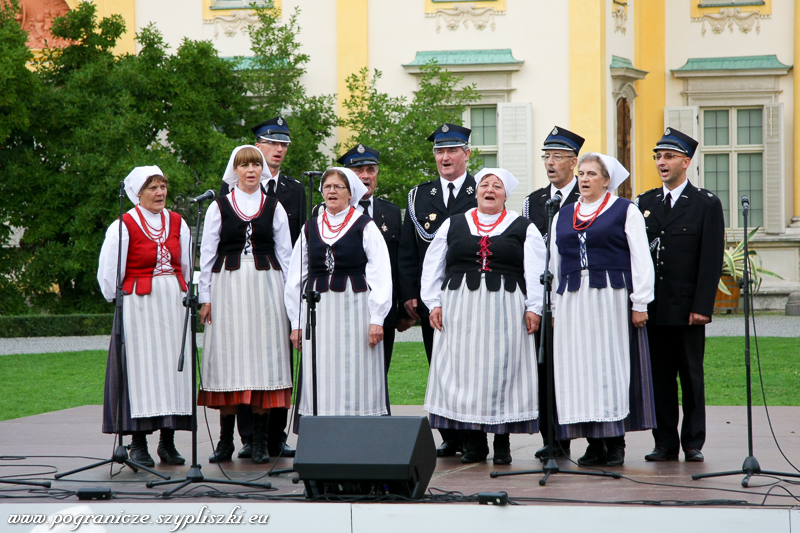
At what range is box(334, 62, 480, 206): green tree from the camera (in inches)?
663

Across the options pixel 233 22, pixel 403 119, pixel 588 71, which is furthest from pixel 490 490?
pixel 233 22

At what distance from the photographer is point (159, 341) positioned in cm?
629

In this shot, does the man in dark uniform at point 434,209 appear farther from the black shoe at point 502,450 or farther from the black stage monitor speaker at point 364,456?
the black stage monitor speaker at point 364,456

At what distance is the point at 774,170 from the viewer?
18.9 meters

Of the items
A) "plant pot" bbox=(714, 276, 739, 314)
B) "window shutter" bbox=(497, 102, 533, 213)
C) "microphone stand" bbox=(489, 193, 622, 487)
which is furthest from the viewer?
"window shutter" bbox=(497, 102, 533, 213)

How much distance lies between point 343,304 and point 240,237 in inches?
29.7

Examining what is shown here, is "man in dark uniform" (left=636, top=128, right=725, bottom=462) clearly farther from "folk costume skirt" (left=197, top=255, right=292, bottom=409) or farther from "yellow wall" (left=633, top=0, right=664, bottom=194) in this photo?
"yellow wall" (left=633, top=0, right=664, bottom=194)

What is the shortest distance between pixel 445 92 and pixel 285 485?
40.8 ft

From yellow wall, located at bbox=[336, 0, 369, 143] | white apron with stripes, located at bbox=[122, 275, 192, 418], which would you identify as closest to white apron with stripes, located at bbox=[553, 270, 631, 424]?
white apron with stripes, located at bbox=[122, 275, 192, 418]

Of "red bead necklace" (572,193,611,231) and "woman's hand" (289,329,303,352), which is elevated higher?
"red bead necklace" (572,193,611,231)

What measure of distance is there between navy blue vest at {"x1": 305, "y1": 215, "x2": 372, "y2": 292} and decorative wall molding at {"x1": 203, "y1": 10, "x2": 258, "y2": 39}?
13.0 m

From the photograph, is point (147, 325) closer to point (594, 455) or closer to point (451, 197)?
point (451, 197)

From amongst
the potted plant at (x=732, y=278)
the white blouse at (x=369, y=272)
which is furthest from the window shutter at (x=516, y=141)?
the white blouse at (x=369, y=272)

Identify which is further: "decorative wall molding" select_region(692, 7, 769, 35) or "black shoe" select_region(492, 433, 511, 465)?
"decorative wall molding" select_region(692, 7, 769, 35)
